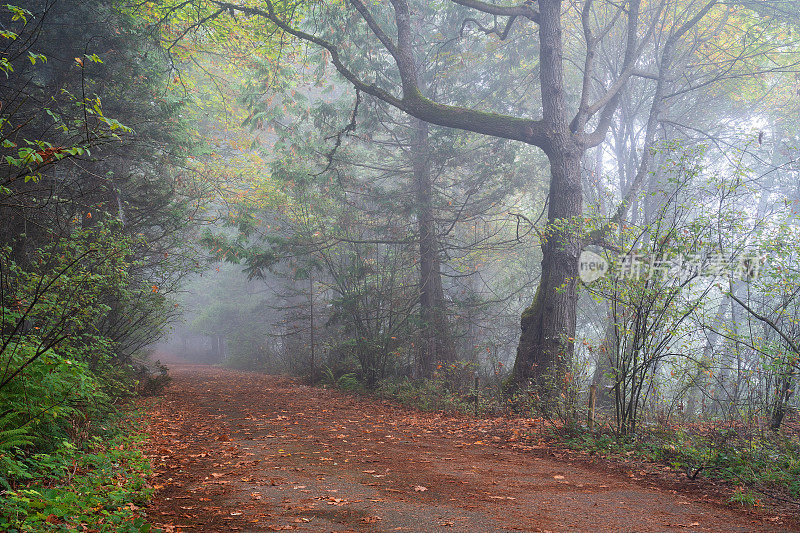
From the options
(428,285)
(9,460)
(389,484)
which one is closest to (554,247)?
(428,285)

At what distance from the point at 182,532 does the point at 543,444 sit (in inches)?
217

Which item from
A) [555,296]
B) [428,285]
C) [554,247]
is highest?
[554,247]

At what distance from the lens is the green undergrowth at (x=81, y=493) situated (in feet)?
9.53

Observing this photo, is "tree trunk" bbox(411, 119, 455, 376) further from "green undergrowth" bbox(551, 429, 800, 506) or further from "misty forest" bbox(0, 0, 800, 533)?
"green undergrowth" bbox(551, 429, 800, 506)

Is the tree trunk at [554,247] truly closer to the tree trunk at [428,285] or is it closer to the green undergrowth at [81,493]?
the tree trunk at [428,285]

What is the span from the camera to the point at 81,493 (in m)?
3.62

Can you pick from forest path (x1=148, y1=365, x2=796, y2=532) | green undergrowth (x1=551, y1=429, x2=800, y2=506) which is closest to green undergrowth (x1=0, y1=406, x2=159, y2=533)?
forest path (x1=148, y1=365, x2=796, y2=532)

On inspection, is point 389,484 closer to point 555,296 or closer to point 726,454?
point 726,454

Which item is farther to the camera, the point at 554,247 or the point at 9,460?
the point at 554,247

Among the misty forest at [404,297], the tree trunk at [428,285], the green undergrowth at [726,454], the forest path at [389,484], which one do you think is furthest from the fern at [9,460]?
the tree trunk at [428,285]

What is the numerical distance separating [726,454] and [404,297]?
31.2 ft

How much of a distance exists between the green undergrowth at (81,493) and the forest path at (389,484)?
0.87 ft

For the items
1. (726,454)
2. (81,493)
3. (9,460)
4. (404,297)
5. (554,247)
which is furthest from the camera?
(404,297)

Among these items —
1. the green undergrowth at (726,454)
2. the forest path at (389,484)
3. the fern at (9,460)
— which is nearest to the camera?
the fern at (9,460)
